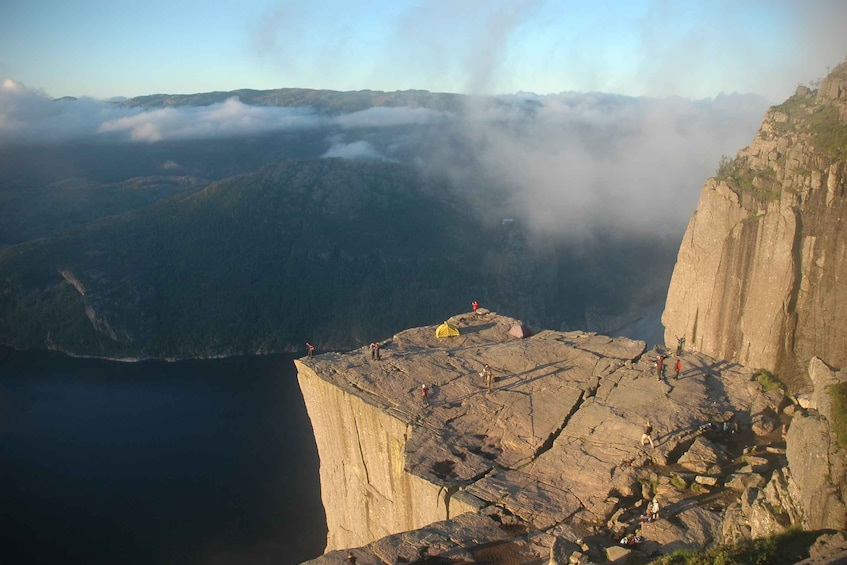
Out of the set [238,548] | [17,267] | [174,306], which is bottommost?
[238,548]

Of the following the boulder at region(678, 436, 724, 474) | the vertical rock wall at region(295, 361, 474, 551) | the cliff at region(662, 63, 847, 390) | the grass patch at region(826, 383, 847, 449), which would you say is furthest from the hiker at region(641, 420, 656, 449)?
the cliff at region(662, 63, 847, 390)

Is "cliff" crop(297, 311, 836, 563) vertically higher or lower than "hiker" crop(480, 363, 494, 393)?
lower

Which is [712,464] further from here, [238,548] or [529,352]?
[238,548]

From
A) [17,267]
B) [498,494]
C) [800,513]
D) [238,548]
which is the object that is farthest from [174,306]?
[800,513]

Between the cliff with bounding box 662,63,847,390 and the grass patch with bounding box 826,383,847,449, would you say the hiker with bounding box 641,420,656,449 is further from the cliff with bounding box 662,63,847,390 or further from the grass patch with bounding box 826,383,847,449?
the cliff with bounding box 662,63,847,390

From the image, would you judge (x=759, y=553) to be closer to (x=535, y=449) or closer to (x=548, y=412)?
(x=535, y=449)

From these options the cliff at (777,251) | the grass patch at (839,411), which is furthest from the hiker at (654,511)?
the cliff at (777,251)

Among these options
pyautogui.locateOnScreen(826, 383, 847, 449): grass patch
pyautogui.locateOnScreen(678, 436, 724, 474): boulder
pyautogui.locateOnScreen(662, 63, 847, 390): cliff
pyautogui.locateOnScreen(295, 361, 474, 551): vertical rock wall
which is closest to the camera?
pyautogui.locateOnScreen(826, 383, 847, 449): grass patch

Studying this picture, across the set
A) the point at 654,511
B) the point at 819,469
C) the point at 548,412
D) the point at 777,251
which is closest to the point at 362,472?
the point at 548,412
